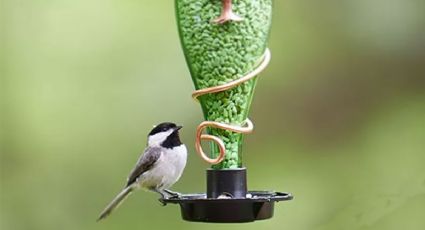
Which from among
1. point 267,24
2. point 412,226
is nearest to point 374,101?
point 412,226

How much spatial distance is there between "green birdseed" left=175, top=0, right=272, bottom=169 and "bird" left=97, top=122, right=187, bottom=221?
11 cm

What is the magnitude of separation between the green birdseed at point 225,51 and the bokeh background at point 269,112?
42.1 inches

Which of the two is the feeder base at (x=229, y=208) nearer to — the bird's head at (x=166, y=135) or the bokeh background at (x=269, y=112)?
the bird's head at (x=166, y=135)

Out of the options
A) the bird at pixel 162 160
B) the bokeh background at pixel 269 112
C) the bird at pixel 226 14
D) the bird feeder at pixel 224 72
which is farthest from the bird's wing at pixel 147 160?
the bokeh background at pixel 269 112

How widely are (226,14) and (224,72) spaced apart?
12cm

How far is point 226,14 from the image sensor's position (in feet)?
5.87

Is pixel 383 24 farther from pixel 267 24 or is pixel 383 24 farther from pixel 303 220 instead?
pixel 267 24

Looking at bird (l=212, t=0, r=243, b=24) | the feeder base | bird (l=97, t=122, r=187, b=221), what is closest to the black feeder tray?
the feeder base

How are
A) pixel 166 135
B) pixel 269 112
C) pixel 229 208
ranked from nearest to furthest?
pixel 229 208 → pixel 166 135 → pixel 269 112

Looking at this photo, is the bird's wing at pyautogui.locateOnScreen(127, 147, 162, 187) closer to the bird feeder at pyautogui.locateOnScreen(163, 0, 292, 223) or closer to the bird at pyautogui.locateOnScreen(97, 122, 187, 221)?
the bird at pyautogui.locateOnScreen(97, 122, 187, 221)

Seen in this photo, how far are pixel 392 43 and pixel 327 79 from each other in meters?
0.24

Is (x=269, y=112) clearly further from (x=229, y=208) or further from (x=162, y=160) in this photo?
(x=229, y=208)

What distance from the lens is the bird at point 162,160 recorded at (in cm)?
195

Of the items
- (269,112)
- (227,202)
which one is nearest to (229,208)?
(227,202)
